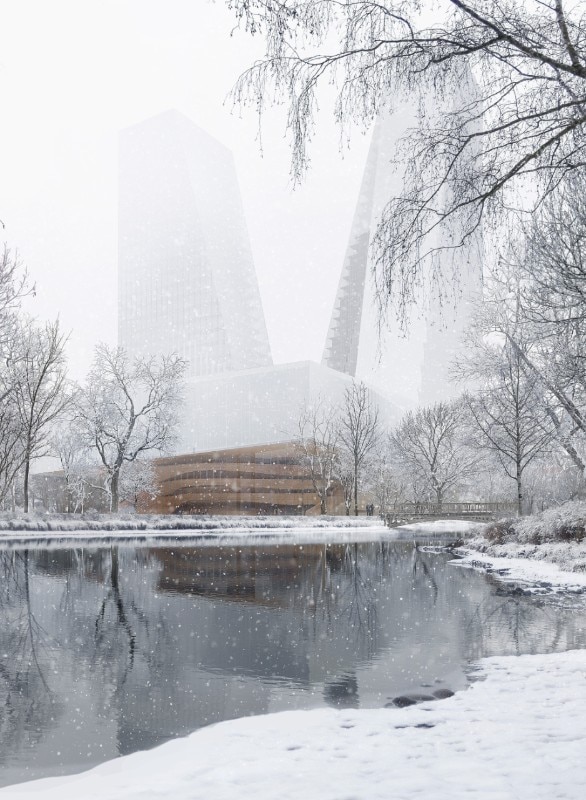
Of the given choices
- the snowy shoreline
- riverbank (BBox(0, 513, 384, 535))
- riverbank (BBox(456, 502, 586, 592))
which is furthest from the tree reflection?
riverbank (BBox(0, 513, 384, 535))

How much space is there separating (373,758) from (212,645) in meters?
3.74

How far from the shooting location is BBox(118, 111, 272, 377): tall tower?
445ft

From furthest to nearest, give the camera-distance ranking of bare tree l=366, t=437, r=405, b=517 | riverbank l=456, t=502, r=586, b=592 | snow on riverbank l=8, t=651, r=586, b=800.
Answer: bare tree l=366, t=437, r=405, b=517, riverbank l=456, t=502, r=586, b=592, snow on riverbank l=8, t=651, r=586, b=800

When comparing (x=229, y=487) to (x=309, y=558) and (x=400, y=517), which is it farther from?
(x=309, y=558)

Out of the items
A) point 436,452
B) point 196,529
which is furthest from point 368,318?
point 196,529

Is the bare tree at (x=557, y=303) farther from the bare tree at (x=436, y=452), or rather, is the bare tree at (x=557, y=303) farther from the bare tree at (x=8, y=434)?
the bare tree at (x=436, y=452)

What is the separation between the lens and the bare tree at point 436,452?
48.5 metres

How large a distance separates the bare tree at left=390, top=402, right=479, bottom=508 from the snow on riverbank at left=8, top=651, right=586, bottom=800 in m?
44.2

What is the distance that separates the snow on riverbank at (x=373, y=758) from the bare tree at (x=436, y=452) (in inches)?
1739

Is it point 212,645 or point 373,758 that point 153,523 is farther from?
point 373,758

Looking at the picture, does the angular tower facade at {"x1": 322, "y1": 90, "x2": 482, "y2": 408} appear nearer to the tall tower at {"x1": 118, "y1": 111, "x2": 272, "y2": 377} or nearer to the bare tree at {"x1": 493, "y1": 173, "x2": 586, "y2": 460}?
the tall tower at {"x1": 118, "y1": 111, "x2": 272, "y2": 377}

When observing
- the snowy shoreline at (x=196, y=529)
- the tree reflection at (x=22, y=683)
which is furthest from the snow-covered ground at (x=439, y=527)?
the tree reflection at (x=22, y=683)

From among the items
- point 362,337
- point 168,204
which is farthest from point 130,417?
point 168,204

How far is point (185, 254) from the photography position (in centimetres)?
13875
